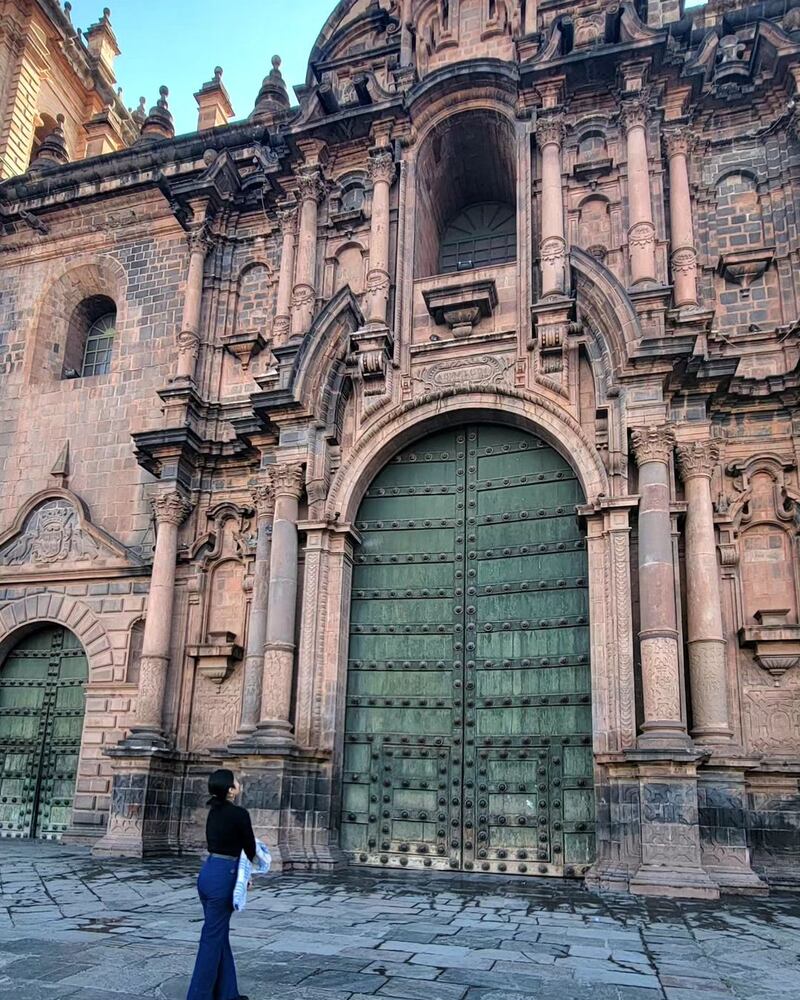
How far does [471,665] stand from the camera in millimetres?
12641

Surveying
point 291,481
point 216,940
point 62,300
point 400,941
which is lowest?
point 400,941

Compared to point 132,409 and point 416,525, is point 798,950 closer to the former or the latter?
point 416,525

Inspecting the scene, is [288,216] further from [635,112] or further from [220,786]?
[220,786]

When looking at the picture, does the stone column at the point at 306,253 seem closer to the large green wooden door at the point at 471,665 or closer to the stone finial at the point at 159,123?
the large green wooden door at the point at 471,665

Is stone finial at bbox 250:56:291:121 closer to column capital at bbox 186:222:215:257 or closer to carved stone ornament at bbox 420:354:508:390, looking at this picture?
column capital at bbox 186:222:215:257

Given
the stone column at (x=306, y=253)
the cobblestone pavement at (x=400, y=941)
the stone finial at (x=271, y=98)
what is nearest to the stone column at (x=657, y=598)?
the cobblestone pavement at (x=400, y=941)

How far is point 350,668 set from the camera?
13164 millimetres

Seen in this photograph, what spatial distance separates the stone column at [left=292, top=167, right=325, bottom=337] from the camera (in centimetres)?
1495

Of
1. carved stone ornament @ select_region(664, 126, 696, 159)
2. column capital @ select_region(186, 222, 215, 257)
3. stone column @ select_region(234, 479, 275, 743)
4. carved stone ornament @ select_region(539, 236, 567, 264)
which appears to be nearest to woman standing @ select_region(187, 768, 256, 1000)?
stone column @ select_region(234, 479, 275, 743)

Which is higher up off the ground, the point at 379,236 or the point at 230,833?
the point at 379,236

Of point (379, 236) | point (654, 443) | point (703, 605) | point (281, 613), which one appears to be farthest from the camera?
point (379, 236)

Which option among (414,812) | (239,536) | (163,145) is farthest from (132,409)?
(414,812)

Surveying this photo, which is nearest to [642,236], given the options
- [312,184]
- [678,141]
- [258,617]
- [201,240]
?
[678,141]

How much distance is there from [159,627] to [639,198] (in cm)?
992
